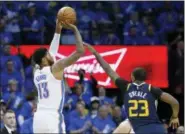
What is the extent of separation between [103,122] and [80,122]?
Result: 44cm

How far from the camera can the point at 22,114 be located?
12531 mm

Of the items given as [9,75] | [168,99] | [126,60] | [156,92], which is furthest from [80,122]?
[168,99]

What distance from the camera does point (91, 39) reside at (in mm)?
15672

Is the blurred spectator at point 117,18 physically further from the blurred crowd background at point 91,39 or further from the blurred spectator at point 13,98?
the blurred spectator at point 13,98

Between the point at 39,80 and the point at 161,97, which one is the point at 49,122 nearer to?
the point at 39,80

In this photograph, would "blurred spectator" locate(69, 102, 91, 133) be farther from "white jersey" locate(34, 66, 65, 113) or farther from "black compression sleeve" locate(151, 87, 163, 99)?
"white jersey" locate(34, 66, 65, 113)

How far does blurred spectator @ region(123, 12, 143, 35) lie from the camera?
16.1m

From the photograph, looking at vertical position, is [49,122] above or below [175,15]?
below

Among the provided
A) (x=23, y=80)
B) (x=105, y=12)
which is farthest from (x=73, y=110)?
(x=105, y=12)

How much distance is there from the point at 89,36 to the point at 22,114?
380cm

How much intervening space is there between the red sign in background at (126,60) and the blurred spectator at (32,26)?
60cm

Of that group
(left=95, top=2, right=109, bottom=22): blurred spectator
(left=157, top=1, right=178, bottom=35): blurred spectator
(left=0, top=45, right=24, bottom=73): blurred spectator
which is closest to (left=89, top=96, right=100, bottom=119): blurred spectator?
(left=0, top=45, right=24, bottom=73): blurred spectator

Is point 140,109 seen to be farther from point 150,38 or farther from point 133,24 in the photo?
point 133,24

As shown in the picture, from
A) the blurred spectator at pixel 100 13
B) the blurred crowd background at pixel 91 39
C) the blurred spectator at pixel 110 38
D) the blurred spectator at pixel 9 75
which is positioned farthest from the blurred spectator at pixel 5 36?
the blurred spectator at pixel 100 13
